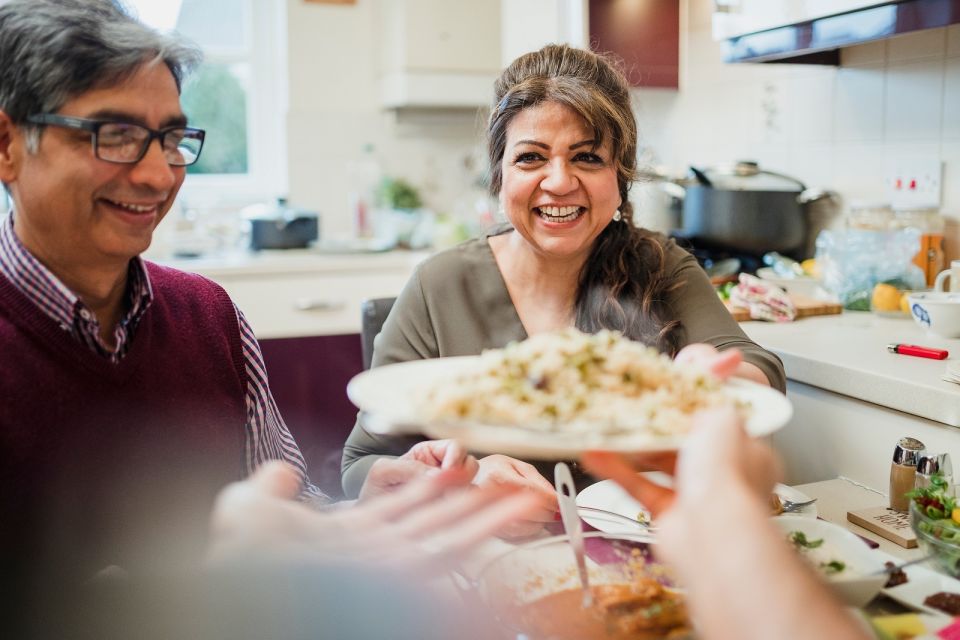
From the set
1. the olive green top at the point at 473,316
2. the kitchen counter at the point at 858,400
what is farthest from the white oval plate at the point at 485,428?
the kitchen counter at the point at 858,400

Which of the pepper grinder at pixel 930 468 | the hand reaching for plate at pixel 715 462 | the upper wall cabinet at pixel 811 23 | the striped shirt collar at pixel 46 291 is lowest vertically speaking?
the pepper grinder at pixel 930 468

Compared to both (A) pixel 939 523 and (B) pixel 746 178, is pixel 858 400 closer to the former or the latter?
(A) pixel 939 523

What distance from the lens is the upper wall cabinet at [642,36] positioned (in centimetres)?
306

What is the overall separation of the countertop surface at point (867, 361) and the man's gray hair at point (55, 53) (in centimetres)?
133

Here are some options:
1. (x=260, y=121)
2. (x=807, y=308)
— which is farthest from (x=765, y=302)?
(x=260, y=121)

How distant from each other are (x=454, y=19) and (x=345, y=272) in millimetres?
1191

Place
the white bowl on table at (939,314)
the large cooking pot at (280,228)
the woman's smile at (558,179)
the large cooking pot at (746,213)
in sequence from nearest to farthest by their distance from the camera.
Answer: the woman's smile at (558,179) → the white bowl on table at (939,314) → the large cooking pot at (746,213) → the large cooking pot at (280,228)

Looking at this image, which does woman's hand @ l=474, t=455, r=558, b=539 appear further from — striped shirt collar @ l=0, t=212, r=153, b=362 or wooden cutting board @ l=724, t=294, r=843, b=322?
wooden cutting board @ l=724, t=294, r=843, b=322

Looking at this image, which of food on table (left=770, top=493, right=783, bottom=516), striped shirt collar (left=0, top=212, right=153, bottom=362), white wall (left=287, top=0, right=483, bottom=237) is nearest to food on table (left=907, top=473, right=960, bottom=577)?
food on table (left=770, top=493, right=783, bottom=516)

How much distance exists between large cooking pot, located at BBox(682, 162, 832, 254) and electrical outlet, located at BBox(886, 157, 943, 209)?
0.22 meters

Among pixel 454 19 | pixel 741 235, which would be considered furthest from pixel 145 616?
pixel 454 19

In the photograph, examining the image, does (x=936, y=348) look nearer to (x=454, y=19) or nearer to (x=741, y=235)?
(x=741, y=235)

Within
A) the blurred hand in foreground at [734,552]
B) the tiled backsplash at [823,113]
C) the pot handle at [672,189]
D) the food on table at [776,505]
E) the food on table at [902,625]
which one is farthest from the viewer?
the pot handle at [672,189]

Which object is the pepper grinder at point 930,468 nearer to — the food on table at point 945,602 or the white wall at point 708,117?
the food on table at point 945,602
